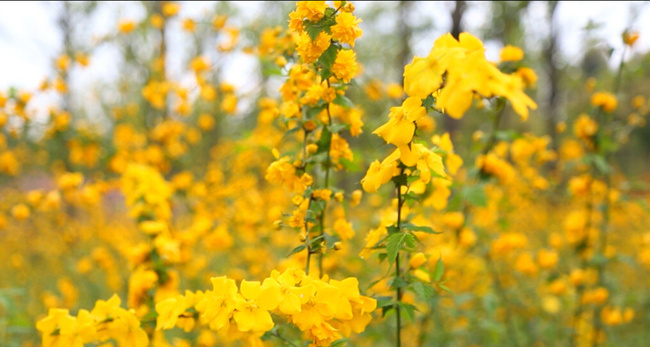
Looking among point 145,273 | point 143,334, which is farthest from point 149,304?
point 143,334

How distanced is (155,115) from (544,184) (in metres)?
5.02

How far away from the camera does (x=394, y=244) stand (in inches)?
40.9

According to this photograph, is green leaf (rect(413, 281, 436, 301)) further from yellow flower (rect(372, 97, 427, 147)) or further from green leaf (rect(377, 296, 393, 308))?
yellow flower (rect(372, 97, 427, 147))

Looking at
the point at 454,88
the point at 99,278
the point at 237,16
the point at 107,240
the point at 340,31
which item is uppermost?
the point at 237,16

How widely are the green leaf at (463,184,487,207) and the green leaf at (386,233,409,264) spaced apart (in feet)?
2.99

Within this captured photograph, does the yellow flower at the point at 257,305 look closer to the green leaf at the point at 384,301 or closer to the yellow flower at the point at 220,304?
the yellow flower at the point at 220,304

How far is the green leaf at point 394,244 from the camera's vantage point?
40.0 inches

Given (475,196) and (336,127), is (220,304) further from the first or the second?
(475,196)

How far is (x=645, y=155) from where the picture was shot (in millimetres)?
16469

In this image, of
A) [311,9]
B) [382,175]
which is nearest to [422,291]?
[382,175]

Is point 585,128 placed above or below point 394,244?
above

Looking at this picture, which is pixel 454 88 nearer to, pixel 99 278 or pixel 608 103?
pixel 608 103

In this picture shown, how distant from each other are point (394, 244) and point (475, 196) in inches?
38.9

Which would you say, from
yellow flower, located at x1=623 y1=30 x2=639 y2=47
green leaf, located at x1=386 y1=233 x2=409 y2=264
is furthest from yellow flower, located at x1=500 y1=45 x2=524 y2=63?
green leaf, located at x1=386 y1=233 x2=409 y2=264
